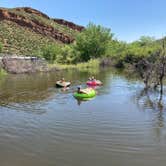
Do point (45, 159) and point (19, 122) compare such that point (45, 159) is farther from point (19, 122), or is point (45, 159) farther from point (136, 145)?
point (19, 122)

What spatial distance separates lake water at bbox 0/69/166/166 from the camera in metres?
10.8

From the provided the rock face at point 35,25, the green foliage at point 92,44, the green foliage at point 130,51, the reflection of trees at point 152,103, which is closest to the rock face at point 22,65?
the green foliage at point 130,51

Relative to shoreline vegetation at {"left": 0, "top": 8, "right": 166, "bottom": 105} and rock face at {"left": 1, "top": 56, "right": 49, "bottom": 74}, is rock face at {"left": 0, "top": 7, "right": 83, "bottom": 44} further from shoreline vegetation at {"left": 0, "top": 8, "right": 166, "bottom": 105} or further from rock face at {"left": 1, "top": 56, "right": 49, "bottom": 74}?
rock face at {"left": 1, "top": 56, "right": 49, "bottom": 74}

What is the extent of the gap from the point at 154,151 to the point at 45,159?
4.01 meters

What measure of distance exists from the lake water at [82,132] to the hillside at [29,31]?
6983 cm

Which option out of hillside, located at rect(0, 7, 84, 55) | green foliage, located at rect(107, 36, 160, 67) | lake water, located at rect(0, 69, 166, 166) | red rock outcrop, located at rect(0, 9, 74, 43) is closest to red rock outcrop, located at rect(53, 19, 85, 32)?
hillside, located at rect(0, 7, 84, 55)

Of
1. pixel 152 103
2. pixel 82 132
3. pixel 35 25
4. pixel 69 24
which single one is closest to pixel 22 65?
pixel 152 103

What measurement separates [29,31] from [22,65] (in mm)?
69203

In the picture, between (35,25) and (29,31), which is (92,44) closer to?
(29,31)

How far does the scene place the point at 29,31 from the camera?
12225 centimetres

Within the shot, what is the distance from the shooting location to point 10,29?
11169 centimetres

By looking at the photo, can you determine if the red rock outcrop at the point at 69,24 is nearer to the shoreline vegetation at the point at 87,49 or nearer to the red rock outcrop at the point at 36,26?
the red rock outcrop at the point at 36,26

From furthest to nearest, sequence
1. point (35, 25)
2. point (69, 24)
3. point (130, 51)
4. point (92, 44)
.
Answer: point (69, 24) → point (35, 25) → point (92, 44) → point (130, 51)

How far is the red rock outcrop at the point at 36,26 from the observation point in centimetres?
12900
